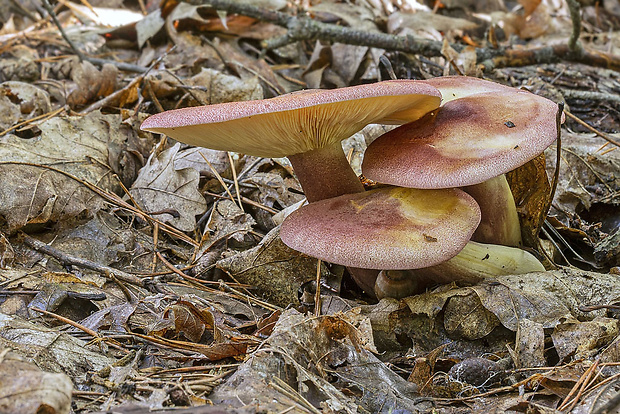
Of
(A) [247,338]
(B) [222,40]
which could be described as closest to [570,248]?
(A) [247,338]

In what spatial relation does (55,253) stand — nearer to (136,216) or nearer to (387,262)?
(136,216)

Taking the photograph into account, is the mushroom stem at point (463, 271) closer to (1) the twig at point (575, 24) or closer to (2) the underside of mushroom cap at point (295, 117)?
(2) the underside of mushroom cap at point (295, 117)

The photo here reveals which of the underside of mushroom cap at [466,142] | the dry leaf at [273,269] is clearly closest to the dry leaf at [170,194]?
the dry leaf at [273,269]

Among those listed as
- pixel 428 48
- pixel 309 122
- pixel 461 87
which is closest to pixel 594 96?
pixel 428 48

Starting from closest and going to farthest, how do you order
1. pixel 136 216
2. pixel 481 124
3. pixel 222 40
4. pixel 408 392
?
pixel 408 392
pixel 481 124
pixel 136 216
pixel 222 40

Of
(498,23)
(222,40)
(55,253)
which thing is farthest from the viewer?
(498,23)

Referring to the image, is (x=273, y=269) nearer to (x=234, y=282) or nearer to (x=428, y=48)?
(x=234, y=282)

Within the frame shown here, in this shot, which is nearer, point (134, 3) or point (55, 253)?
point (55, 253)
